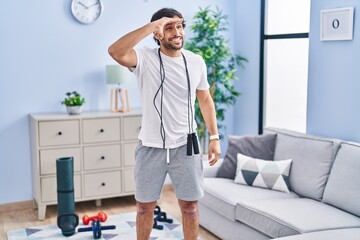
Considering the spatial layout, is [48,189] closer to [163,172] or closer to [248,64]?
[163,172]

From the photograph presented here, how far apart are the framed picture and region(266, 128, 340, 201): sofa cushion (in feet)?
2.51

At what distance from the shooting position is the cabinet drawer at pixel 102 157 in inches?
176

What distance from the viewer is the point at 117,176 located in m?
4.61

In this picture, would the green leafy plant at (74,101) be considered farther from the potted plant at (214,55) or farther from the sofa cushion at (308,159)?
the sofa cushion at (308,159)

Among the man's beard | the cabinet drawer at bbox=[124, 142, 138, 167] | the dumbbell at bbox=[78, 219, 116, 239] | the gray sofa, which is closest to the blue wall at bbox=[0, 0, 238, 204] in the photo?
the cabinet drawer at bbox=[124, 142, 138, 167]

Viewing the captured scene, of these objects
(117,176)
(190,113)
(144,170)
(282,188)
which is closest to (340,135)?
(282,188)

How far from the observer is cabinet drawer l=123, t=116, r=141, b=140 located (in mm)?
4578

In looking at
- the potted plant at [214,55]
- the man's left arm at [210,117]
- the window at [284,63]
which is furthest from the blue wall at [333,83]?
the man's left arm at [210,117]

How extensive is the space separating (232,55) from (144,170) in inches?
109

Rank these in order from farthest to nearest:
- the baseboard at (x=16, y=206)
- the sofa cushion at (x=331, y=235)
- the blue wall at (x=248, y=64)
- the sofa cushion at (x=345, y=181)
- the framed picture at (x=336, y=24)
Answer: the blue wall at (x=248, y=64) → the baseboard at (x=16, y=206) → the framed picture at (x=336, y=24) → the sofa cushion at (x=345, y=181) → the sofa cushion at (x=331, y=235)

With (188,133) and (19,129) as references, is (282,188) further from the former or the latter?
(19,129)

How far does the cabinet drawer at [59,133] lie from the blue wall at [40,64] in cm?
37

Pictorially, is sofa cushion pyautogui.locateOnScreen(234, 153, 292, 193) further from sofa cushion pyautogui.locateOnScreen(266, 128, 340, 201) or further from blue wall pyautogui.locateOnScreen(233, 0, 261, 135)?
blue wall pyautogui.locateOnScreen(233, 0, 261, 135)

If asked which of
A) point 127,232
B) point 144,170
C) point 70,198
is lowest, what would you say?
point 127,232
